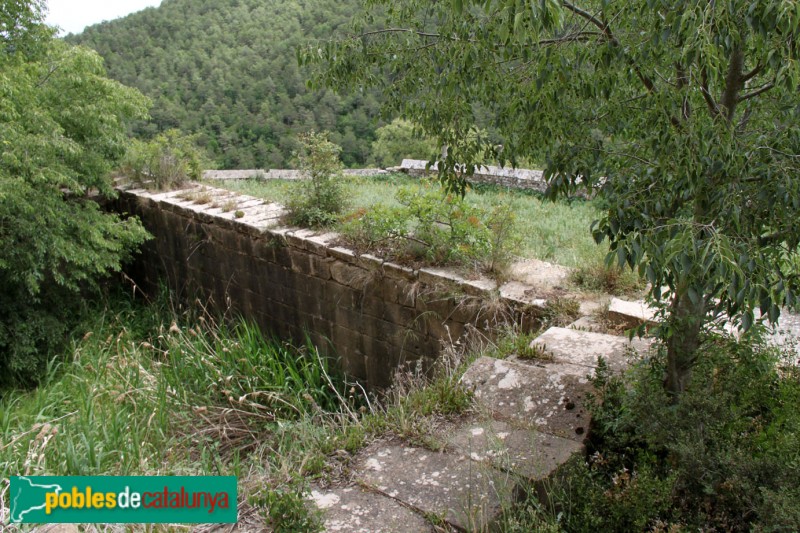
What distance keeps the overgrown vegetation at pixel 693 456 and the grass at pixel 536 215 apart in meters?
1.40

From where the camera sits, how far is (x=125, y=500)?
106 inches

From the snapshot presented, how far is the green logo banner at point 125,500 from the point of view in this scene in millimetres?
2627

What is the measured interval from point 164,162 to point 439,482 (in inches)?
278

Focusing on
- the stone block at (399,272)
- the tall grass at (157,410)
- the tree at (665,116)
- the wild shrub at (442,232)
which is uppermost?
the tree at (665,116)

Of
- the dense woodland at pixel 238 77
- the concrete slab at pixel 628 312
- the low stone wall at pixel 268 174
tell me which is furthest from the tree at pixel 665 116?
the dense woodland at pixel 238 77

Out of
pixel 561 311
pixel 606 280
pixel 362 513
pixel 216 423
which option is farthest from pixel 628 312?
pixel 216 423

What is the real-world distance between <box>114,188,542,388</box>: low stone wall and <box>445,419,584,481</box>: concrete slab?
3.87ft

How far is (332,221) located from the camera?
250 inches

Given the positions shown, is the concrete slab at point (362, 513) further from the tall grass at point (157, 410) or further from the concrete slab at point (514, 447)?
the tall grass at point (157, 410)

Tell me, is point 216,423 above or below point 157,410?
below

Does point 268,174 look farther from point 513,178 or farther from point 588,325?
point 588,325

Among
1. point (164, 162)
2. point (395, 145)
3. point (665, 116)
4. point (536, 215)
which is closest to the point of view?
point (665, 116)

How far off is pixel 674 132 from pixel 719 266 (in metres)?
0.65

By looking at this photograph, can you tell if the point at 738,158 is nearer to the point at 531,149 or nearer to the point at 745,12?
the point at 745,12
